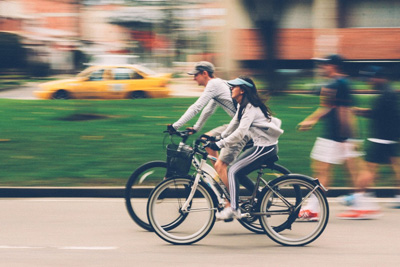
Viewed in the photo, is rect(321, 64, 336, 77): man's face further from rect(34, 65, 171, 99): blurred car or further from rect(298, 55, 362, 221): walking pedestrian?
rect(34, 65, 171, 99): blurred car

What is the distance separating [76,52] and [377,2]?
780 inches

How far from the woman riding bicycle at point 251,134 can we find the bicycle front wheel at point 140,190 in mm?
831

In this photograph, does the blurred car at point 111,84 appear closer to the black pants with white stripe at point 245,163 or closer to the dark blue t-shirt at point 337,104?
the dark blue t-shirt at point 337,104

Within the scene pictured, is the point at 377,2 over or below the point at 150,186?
over

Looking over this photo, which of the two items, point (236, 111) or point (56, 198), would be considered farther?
point (56, 198)

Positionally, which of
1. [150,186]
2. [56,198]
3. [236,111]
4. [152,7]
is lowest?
[56,198]

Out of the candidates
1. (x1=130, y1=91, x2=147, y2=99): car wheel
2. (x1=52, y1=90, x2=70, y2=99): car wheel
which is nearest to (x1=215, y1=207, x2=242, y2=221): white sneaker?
(x1=130, y1=91, x2=147, y2=99): car wheel

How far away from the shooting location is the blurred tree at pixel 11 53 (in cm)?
1816

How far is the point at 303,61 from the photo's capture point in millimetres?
28547

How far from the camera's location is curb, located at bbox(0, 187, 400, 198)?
8234 mm

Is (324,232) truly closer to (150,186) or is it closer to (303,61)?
(150,186)

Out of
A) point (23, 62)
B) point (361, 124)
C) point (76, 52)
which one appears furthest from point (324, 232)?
point (23, 62)

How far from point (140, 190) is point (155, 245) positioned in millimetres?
697

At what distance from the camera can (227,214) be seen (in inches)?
234
